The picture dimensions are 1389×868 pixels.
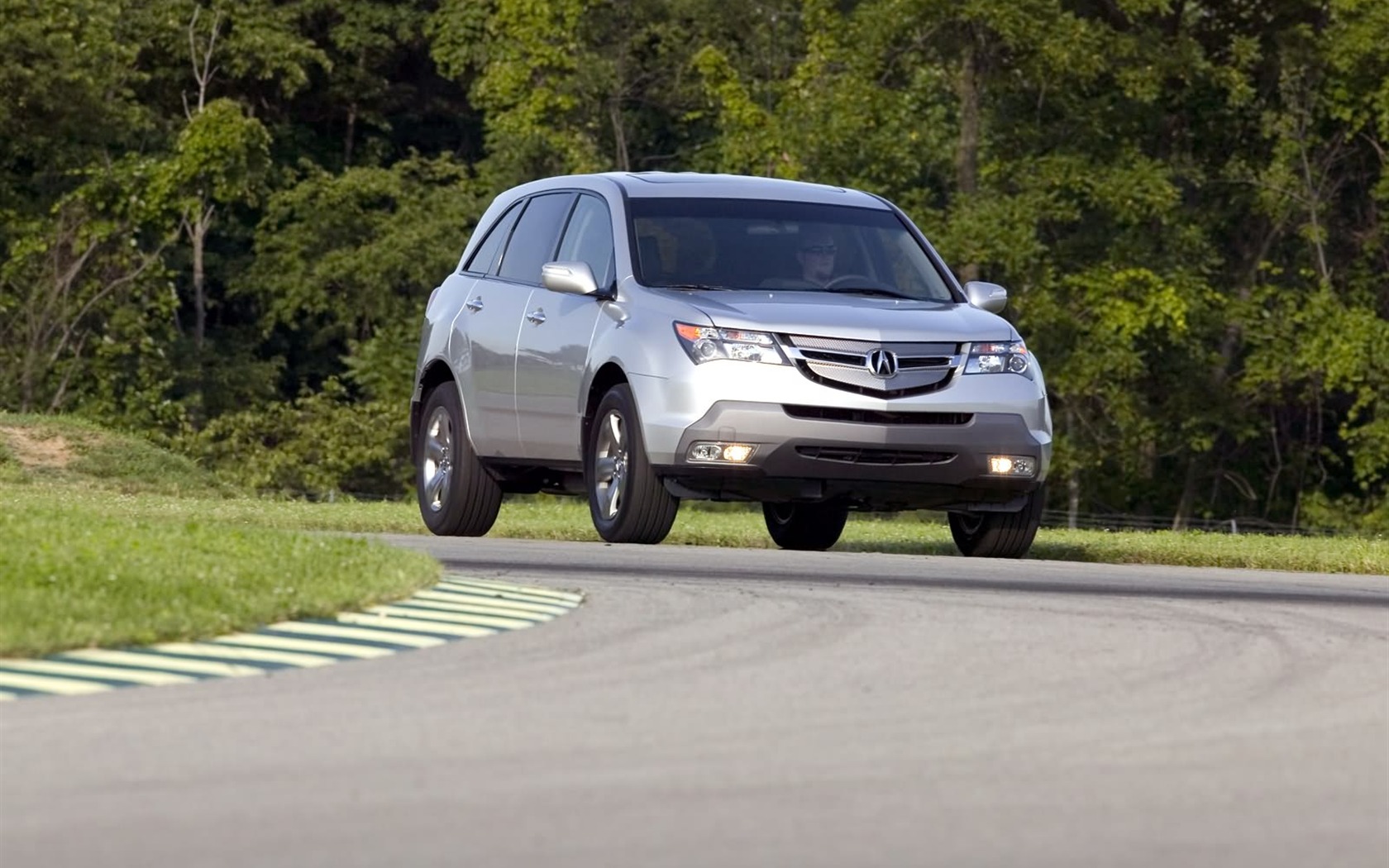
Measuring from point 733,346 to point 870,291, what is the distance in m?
1.39

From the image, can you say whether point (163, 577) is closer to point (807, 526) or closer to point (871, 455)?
point (871, 455)

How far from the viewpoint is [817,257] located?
50.1 ft

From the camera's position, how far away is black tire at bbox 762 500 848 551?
1722cm

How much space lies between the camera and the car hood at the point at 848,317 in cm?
1397

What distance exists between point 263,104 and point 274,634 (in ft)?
145

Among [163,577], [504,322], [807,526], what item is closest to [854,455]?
Answer: [504,322]

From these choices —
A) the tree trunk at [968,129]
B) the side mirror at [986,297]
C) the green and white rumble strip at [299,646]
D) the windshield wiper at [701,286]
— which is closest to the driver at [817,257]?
the windshield wiper at [701,286]

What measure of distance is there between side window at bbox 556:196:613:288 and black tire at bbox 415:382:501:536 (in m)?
1.24

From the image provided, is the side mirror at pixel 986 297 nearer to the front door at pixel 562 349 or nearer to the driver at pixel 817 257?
the driver at pixel 817 257

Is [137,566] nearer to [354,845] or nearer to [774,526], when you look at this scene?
[354,845]

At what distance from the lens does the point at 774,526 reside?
687 inches

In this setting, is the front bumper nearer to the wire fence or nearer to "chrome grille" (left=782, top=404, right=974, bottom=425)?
"chrome grille" (left=782, top=404, right=974, bottom=425)

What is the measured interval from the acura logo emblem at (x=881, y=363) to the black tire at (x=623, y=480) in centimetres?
119

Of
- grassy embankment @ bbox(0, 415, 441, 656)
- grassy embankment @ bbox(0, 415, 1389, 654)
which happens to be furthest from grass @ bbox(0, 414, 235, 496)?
grassy embankment @ bbox(0, 415, 441, 656)
